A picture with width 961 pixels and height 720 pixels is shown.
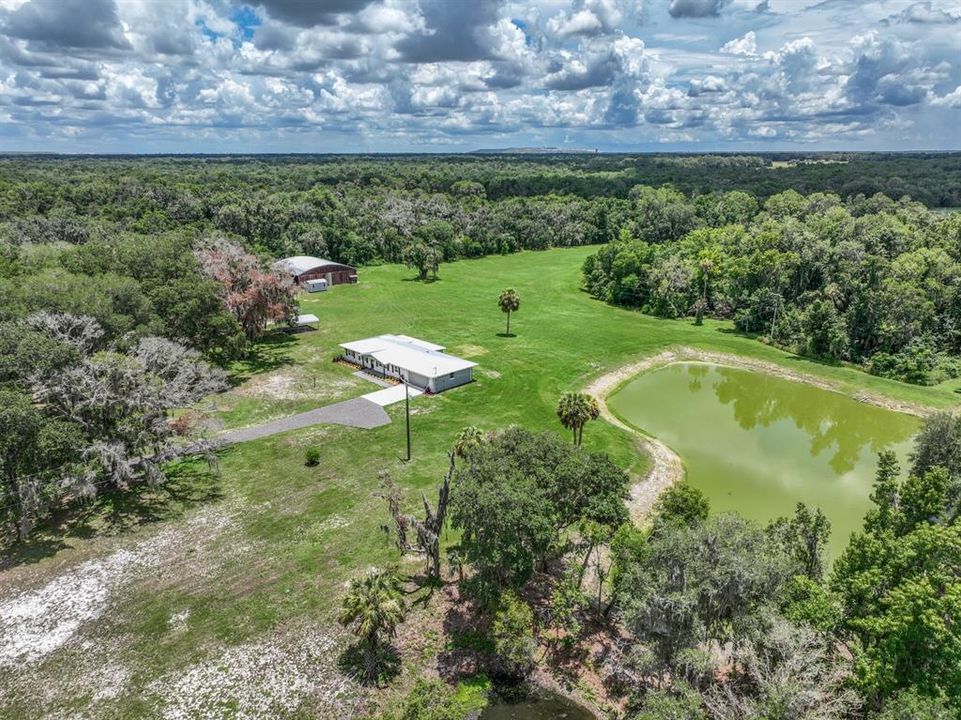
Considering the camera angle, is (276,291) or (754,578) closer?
(754,578)

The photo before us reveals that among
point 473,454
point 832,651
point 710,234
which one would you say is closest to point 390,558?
point 473,454

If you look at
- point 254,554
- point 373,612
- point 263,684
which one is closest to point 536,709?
point 373,612

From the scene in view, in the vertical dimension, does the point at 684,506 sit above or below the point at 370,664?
above

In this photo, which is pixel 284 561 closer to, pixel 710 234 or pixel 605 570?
pixel 605 570

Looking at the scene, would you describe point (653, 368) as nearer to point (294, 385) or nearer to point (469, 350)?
point (469, 350)

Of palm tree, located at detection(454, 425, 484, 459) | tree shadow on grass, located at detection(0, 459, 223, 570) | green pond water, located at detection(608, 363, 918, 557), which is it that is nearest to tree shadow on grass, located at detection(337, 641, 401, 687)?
palm tree, located at detection(454, 425, 484, 459)

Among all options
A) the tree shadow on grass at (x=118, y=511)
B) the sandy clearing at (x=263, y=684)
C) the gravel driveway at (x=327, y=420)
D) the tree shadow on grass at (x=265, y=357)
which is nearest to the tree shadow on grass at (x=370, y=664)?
the sandy clearing at (x=263, y=684)

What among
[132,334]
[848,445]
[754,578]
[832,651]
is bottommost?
[848,445]
